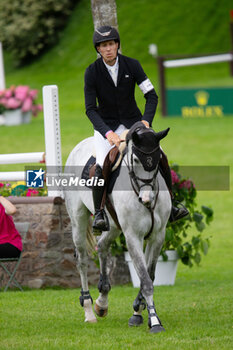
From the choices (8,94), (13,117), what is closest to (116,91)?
(8,94)

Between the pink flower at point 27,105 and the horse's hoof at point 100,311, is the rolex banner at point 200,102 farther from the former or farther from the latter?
the horse's hoof at point 100,311

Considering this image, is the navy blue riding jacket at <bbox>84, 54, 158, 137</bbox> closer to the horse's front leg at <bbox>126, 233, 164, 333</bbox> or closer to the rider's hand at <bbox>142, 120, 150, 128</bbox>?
the rider's hand at <bbox>142, 120, 150, 128</bbox>

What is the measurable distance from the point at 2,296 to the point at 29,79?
21.8 m

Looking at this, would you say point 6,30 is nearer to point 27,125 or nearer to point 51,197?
point 27,125

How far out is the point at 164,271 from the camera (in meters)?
9.95

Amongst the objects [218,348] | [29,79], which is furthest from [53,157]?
[29,79]

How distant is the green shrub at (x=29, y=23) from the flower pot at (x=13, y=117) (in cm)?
903

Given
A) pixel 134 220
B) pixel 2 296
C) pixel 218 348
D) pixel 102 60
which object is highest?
pixel 102 60

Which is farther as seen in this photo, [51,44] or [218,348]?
[51,44]

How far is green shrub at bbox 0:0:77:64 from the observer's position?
31406 millimetres

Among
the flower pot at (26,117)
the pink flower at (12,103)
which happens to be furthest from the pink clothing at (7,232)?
the flower pot at (26,117)

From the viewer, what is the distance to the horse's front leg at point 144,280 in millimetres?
6578

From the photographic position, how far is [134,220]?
266 inches

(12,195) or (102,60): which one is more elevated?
(102,60)
